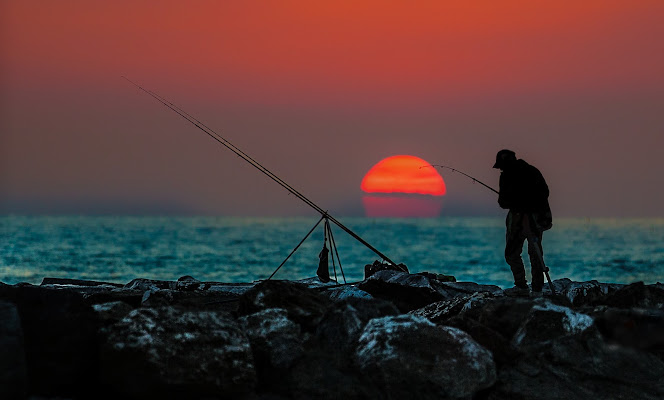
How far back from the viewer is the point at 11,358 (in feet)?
15.2

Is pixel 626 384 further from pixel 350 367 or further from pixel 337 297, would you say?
pixel 337 297

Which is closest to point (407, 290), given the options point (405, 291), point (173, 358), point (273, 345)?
point (405, 291)

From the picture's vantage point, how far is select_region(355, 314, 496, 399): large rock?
17.1 ft

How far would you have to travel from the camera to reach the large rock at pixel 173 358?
4852 millimetres

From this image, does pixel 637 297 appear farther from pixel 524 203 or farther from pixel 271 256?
pixel 271 256

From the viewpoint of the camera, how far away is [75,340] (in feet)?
16.5

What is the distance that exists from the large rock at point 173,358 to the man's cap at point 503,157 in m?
5.45

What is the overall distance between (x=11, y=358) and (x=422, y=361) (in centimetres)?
253

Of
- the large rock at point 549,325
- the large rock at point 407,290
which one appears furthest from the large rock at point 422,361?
the large rock at point 407,290

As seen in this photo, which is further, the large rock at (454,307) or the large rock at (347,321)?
the large rock at (454,307)

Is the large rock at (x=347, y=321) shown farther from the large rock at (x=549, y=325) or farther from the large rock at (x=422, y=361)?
the large rock at (x=549, y=325)

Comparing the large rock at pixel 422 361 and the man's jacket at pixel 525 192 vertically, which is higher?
the man's jacket at pixel 525 192

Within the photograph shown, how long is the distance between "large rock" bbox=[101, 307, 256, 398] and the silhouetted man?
17.2 ft

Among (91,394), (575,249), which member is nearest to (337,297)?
(91,394)
